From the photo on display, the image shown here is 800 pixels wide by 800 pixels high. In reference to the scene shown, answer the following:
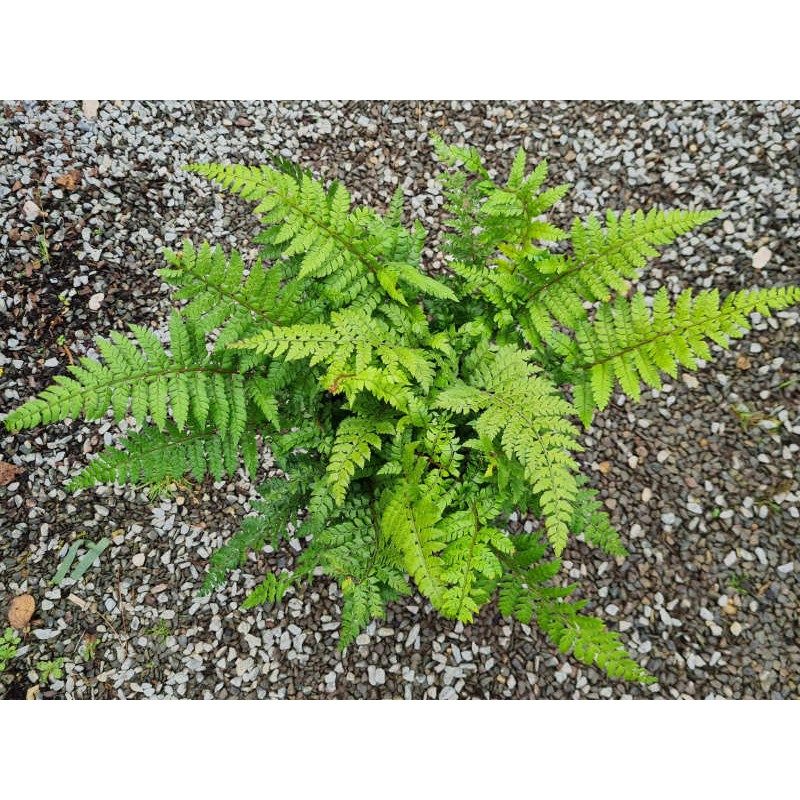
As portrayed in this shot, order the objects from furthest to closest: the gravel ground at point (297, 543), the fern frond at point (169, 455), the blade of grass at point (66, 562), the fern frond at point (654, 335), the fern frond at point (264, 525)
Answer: the blade of grass at point (66, 562) → the gravel ground at point (297, 543) → the fern frond at point (264, 525) → the fern frond at point (169, 455) → the fern frond at point (654, 335)

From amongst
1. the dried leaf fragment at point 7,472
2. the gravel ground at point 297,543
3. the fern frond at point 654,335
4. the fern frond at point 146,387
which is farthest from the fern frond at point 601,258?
the dried leaf fragment at point 7,472

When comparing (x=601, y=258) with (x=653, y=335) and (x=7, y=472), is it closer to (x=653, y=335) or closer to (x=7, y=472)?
(x=653, y=335)

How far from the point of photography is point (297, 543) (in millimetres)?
3328

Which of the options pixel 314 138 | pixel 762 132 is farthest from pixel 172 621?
pixel 762 132

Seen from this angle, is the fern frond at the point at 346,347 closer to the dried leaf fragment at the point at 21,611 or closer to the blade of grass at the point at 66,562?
the blade of grass at the point at 66,562

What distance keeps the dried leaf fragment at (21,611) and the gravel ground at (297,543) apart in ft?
0.19

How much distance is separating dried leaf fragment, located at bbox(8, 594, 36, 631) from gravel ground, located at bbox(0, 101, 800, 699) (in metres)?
0.06

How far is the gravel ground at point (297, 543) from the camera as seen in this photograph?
3.20 meters

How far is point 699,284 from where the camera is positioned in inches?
140

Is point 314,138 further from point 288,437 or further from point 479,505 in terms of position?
point 479,505

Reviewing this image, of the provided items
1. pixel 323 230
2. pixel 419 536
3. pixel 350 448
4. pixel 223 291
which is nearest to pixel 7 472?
pixel 223 291

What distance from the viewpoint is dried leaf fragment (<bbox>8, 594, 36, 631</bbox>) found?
325cm

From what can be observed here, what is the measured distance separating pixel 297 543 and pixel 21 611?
1.41m

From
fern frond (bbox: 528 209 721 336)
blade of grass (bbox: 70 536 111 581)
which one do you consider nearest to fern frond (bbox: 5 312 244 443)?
fern frond (bbox: 528 209 721 336)
